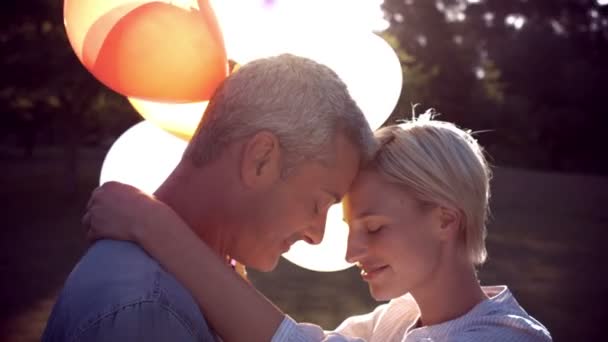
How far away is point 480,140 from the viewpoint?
93.2 ft

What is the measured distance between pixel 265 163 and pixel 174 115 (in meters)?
0.70

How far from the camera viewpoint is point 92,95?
17.8 meters

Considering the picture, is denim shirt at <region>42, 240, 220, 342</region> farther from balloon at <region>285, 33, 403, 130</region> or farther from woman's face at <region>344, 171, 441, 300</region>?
balloon at <region>285, 33, 403, 130</region>

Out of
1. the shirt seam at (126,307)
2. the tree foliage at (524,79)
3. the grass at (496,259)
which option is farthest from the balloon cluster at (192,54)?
the tree foliage at (524,79)

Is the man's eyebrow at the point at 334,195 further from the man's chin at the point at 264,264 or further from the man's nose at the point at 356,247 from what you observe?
the man's nose at the point at 356,247

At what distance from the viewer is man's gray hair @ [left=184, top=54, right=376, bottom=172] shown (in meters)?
1.79

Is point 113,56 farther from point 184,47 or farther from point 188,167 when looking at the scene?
point 188,167

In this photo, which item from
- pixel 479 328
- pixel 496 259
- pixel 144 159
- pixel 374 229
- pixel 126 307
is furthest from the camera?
pixel 496 259

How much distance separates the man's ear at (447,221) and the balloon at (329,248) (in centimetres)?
39

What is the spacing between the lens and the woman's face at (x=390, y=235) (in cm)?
227

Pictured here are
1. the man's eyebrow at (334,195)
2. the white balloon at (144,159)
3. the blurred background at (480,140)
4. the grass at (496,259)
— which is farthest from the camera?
the blurred background at (480,140)

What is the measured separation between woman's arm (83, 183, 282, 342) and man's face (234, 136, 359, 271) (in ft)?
0.47

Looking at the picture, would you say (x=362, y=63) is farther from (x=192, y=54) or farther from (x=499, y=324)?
(x=499, y=324)

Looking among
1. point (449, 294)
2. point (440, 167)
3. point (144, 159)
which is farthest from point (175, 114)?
point (449, 294)
